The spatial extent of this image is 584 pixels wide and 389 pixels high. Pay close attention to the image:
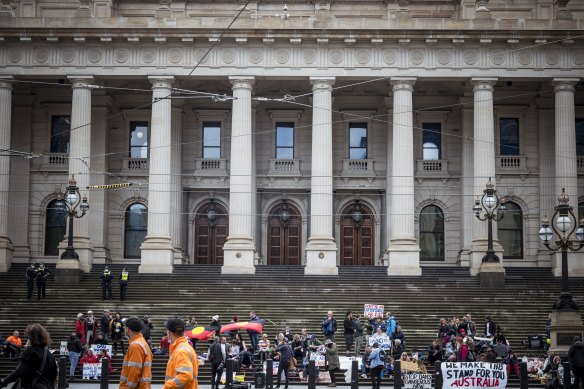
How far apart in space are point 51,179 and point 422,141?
64.9ft

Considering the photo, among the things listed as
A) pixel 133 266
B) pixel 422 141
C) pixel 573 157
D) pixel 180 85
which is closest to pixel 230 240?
pixel 133 266

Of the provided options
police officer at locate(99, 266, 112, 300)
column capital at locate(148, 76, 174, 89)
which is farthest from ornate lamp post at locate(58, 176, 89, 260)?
column capital at locate(148, 76, 174, 89)

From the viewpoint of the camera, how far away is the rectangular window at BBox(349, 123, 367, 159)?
56.8 meters

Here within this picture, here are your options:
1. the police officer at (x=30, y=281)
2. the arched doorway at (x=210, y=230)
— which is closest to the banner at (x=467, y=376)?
the police officer at (x=30, y=281)

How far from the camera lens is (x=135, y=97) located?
56.0 meters

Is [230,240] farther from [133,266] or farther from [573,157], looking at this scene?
[573,157]

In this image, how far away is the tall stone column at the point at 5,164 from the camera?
166 feet

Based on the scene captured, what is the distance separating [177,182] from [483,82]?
16.4 metres

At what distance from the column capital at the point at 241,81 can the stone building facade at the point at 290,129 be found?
7 centimetres

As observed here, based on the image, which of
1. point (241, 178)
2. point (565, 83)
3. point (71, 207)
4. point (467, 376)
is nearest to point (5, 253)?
point (71, 207)

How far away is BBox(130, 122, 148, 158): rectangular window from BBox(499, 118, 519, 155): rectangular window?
18.9 m

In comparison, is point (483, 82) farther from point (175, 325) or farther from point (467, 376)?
point (175, 325)

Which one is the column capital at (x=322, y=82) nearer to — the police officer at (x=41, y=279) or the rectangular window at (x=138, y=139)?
the rectangular window at (x=138, y=139)

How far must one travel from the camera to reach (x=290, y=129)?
187ft
